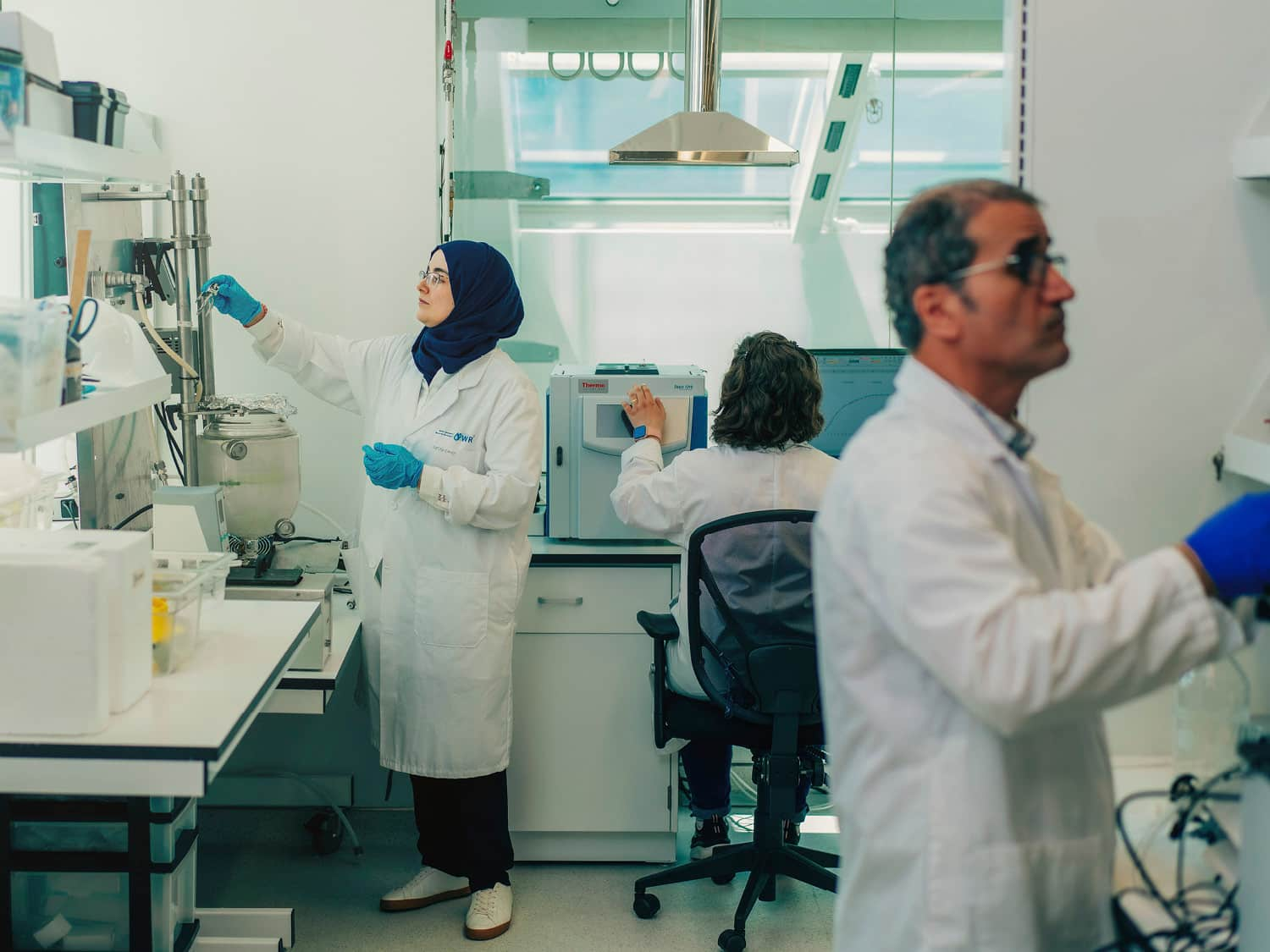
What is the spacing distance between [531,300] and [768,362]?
3.59 ft

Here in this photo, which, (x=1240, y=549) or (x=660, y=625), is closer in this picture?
(x=1240, y=549)

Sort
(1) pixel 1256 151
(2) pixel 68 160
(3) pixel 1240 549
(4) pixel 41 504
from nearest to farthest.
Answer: (3) pixel 1240 549 < (1) pixel 1256 151 < (2) pixel 68 160 < (4) pixel 41 504

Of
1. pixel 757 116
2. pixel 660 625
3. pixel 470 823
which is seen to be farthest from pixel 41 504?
pixel 757 116

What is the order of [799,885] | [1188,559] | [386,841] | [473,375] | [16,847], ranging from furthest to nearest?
[386,841]
[799,885]
[473,375]
[16,847]
[1188,559]

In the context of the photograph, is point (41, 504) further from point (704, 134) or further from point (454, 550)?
point (704, 134)

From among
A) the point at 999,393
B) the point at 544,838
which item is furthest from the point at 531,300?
the point at 999,393

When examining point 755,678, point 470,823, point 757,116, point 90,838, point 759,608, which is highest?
point 757,116

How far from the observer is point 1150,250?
1567 mm

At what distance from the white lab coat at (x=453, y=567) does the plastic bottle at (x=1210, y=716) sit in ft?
4.73

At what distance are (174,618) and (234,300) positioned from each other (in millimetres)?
973

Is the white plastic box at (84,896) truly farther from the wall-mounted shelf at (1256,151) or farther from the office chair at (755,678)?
the wall-mounted shelf at (1256,151)

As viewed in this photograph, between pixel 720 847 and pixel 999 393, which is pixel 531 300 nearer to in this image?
pixel 720 847

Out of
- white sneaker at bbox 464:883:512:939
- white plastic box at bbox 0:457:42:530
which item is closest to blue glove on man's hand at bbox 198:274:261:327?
white plastic box at bbox 0:457:42:530

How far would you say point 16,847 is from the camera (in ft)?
6.48
